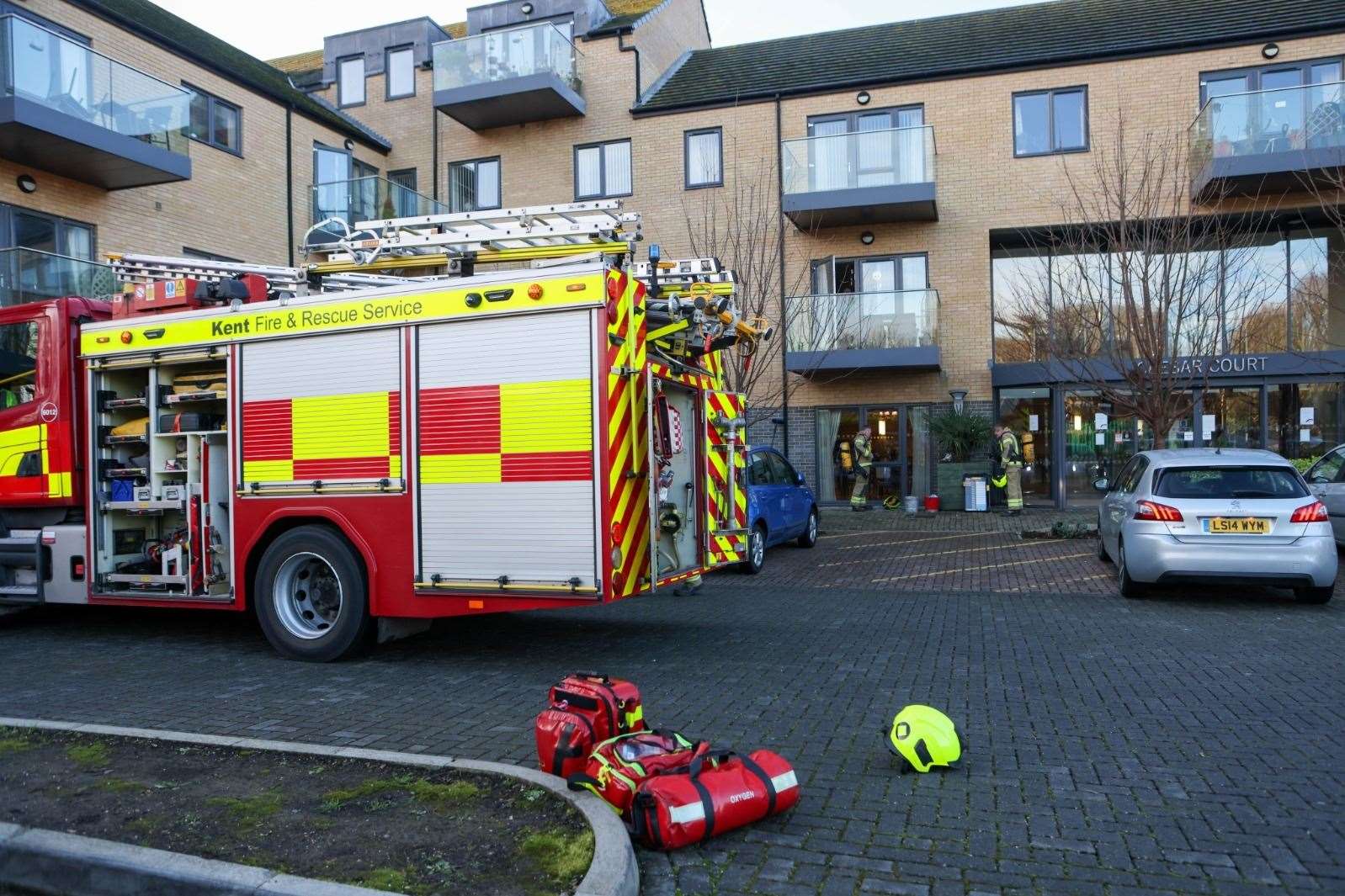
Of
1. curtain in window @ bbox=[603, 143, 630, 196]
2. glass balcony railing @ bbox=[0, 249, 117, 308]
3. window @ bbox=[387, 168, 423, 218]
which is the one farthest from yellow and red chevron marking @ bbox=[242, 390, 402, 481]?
curtain in window @ bbox=[603, 143, 630, 196]

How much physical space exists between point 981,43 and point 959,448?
922cm

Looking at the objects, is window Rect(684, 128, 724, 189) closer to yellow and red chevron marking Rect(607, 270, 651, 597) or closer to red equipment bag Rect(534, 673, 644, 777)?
yellow and red chevron marking Rect(607, 270, 651, 597)

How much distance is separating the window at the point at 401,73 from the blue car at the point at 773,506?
1616 cm

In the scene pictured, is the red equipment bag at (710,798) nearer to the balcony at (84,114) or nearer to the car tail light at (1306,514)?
the car tail light at (1306,514)

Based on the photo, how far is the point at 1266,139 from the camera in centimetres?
1791

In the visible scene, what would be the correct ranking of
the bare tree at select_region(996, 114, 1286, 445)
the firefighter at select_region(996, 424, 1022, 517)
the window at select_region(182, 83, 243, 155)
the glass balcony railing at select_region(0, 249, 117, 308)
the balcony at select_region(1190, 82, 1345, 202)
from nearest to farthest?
the glass balcony railing at select_region(0, 249, 117, 308) → the bare tree at select_region(996, 114, 1286, 445) → the balcony at select_region(1190, 82, 1345, 202) → the window at select_region(182, 83, 243, 155) → the firefighter at select_region(996, 424, 1022, 517)

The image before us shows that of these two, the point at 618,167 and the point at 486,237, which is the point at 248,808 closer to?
the point at 486,237

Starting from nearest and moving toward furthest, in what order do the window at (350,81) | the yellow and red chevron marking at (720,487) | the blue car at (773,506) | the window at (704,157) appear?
the yellow and red chevron marking at (720,487)
the blue car at (773,506)
the window at (704,157)
the window at (350,81)

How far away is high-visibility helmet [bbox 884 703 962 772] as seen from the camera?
15.4 feet

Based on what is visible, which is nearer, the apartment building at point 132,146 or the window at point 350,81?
the apartment building at point 132,146

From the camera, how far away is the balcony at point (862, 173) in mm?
19891

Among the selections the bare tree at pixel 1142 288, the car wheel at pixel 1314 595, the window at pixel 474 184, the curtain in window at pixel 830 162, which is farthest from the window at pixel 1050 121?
the car wheel at pixel 1314 595

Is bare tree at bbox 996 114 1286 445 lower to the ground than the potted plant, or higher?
higher

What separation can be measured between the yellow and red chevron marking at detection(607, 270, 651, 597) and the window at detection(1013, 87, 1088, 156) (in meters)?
16.6
